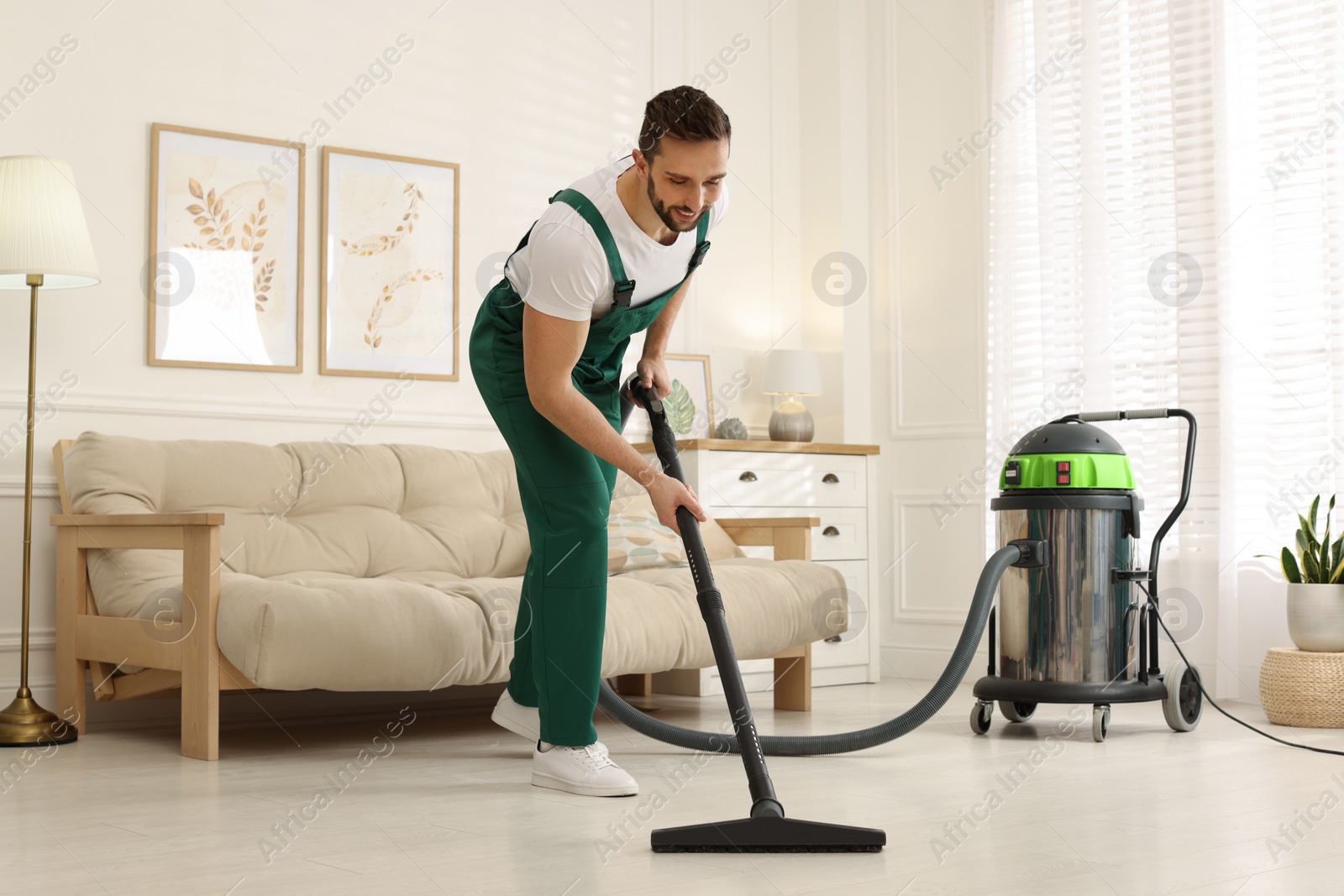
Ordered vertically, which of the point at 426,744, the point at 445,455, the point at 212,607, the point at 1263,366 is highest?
the point at 1263,366

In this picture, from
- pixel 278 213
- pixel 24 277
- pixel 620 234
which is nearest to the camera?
pixel 620 234

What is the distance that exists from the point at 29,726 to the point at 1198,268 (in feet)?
11.7

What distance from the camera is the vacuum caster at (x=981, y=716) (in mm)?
3119

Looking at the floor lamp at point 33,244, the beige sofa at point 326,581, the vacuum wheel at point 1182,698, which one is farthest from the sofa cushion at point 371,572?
the vacuum wheel at point 1182,698

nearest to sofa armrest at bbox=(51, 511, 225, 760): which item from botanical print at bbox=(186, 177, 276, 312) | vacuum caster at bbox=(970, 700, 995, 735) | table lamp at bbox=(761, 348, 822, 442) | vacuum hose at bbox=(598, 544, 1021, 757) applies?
vacuum hose at bbox=(598, 544, 1021, 757)

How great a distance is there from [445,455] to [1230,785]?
2.32 meters

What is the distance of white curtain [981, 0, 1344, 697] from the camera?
381 centimetres

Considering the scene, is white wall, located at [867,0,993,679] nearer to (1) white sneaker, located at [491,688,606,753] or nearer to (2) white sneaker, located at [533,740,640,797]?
(1) white sneaker, located at [491,688,606,753]

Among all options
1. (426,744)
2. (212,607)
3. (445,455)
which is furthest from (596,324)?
(445,455)

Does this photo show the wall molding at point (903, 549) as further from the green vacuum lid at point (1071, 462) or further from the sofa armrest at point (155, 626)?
the sofa armrest at point (155, 626)

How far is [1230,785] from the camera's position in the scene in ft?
7.75

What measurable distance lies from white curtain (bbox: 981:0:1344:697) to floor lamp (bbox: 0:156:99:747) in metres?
3.01

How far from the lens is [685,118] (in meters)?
1.90

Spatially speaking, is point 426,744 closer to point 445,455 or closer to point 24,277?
point 445,455
